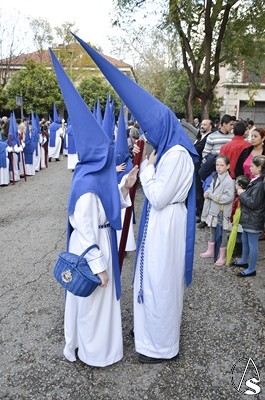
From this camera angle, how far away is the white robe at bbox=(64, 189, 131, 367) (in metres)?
2.69

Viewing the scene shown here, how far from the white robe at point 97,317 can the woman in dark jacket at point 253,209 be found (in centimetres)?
221

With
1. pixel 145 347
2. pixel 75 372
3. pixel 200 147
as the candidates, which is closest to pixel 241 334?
pixel 145 347

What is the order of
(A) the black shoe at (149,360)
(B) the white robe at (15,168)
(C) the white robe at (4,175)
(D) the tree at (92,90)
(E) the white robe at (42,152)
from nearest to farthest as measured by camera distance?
(A) the black shoe at (149,360) < (C) the white robe at (4,175) < (B) the white robe at (15,168) < (E) the white robe at (42,152) < (D) the tree at (92,90)

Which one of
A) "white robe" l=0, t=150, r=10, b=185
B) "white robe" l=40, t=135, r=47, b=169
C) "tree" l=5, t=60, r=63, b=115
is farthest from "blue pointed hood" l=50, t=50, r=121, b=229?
"tree" l=5, t=60, r=63, b=115

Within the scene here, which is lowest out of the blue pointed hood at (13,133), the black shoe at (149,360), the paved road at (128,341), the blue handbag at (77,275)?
the paved road at (128,341)

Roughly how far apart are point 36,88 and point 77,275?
85.0 ft

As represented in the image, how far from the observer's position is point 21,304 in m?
3.89

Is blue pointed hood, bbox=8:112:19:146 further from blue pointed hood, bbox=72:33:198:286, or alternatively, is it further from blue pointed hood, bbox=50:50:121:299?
blue pointed hood, bbox=72:33:198:286

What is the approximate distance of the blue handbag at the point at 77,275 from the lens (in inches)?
97.4

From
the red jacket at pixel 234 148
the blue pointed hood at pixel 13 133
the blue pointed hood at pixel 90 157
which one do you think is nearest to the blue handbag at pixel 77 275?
→ the blue pointed hood at pixel 90 157

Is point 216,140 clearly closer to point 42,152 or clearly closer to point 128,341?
point 128,341

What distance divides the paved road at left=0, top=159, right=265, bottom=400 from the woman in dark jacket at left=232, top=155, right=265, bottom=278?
35 cm

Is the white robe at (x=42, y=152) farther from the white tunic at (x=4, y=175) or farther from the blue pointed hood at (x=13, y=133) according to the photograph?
the white tunic at (x=4, y=175)

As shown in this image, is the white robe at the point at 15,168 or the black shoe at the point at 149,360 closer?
the black shoe at the point at 149,360
